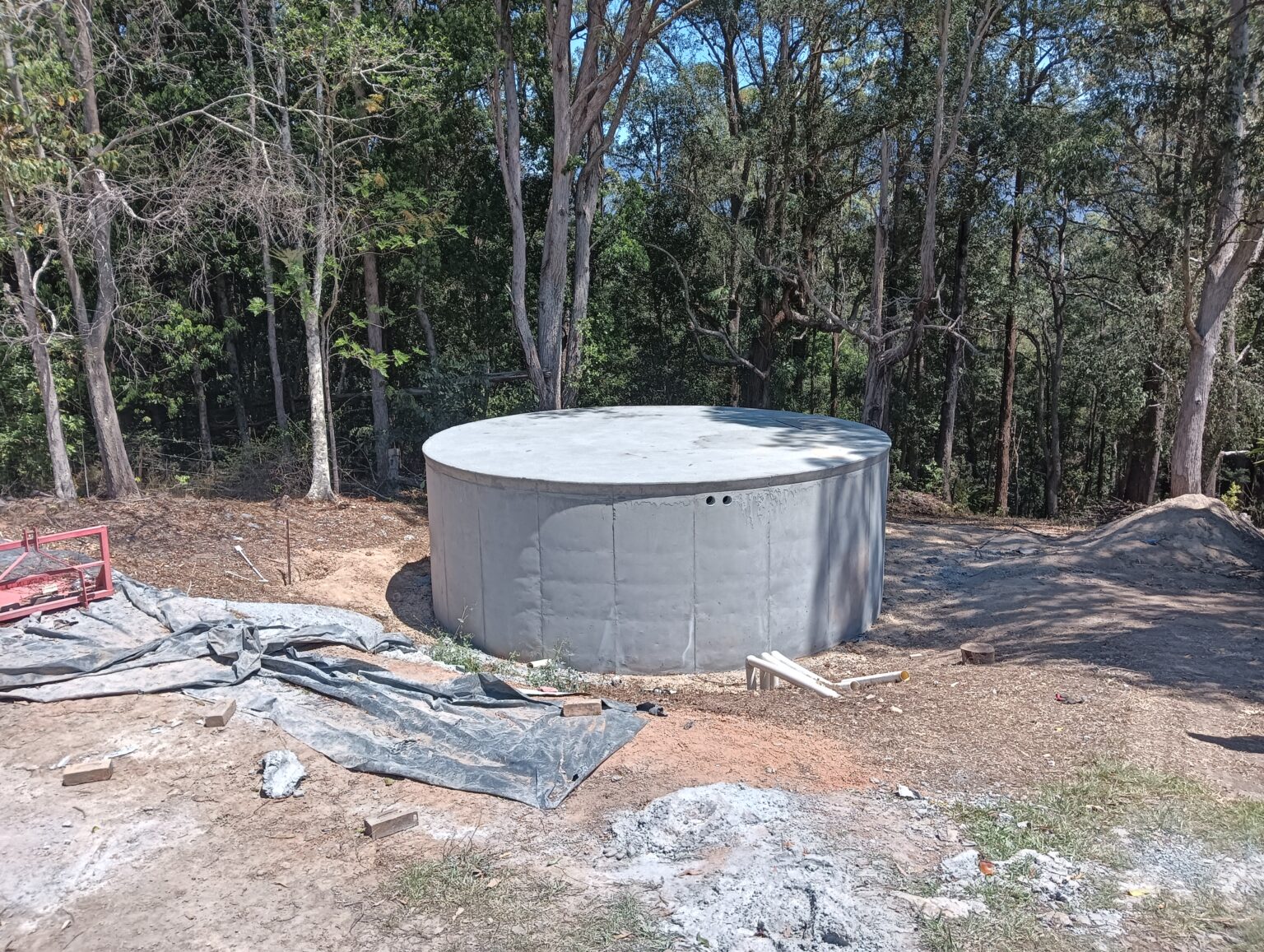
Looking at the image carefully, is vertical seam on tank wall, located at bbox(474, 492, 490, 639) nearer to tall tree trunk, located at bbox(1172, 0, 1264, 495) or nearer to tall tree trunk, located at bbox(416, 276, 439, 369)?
tall tree trunk, located at bbox(416, 276, 439, 369)

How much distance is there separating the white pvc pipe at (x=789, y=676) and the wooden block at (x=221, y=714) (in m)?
4.59

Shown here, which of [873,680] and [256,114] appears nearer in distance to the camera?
[873,680]

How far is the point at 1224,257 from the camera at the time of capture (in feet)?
47.0

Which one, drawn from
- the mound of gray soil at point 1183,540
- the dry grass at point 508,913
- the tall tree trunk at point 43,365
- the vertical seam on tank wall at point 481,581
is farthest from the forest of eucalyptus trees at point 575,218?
the dry grass at point 508,913

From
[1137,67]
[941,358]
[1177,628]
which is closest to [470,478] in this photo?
[1177,628]

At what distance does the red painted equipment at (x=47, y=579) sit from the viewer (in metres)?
8.15

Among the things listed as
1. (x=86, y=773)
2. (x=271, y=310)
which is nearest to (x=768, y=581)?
(x=86, y=773)

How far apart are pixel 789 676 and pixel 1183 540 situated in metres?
7.27

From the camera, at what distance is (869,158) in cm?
1978

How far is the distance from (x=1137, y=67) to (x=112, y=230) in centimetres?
1783

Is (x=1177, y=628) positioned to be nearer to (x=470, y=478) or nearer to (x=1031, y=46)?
(x=470, y=478)

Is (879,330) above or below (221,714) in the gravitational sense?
above

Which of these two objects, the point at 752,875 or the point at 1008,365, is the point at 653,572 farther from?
the point at 1008,365

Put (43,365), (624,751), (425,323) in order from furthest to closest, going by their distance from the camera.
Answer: (425,323)
(43,365)
(624,751)
